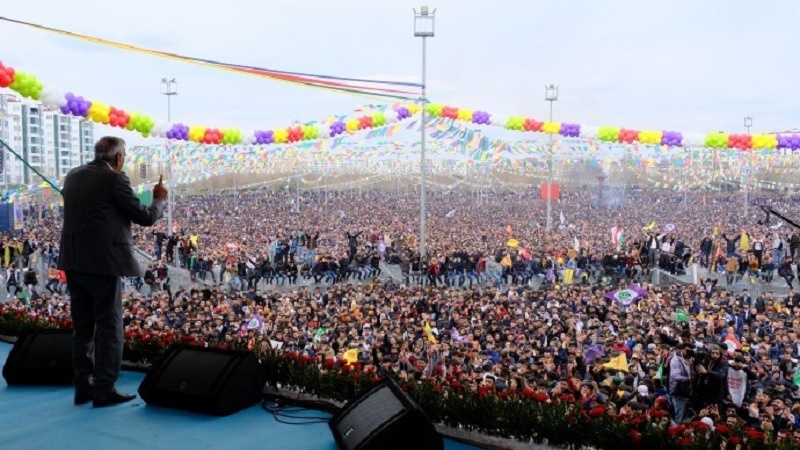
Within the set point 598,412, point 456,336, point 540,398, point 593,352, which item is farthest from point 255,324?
point 598,412

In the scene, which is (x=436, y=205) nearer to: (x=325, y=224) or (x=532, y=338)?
(x=325, y=224)

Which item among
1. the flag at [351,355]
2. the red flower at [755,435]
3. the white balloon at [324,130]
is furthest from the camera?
the white balloon at [324,130]

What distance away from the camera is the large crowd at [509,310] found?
7.66m

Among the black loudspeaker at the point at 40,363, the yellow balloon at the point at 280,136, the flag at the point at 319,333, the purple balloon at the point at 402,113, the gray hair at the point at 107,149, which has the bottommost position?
the flag at the point at 319,333

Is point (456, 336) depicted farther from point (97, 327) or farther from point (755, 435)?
point (755, 435)

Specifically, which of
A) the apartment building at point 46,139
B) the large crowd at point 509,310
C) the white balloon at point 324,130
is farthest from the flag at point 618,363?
the apartment building at point 46,139

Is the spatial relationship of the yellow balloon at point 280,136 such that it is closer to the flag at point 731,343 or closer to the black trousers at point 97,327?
the flag at point 731,343

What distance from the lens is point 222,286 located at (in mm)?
22547

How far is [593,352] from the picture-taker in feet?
36.2

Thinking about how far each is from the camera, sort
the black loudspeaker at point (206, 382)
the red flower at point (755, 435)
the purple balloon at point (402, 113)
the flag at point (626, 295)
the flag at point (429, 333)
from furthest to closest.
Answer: the purple balloon at point (402, 113)
the flag at point (626, 295)
the flag at point (429, 333)
the black loudspeaker at point (206, 382)
the red flower at point (755, 435)

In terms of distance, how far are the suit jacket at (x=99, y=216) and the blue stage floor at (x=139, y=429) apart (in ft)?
2.49

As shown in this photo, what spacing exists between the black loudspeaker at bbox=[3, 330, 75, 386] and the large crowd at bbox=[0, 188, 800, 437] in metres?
0.81

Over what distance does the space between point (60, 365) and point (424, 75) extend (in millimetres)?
18840

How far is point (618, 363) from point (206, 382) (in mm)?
7372
